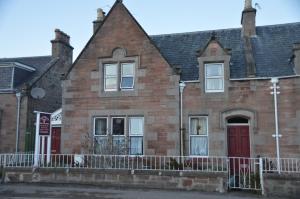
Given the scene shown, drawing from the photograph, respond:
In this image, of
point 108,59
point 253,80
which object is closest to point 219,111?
point 253,80

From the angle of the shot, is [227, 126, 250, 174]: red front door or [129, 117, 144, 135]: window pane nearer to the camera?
[227, 126, 250, 174]: red front door

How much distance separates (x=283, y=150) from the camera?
14.8 m

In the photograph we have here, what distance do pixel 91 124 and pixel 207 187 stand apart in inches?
287

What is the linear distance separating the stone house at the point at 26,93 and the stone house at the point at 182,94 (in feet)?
12.4

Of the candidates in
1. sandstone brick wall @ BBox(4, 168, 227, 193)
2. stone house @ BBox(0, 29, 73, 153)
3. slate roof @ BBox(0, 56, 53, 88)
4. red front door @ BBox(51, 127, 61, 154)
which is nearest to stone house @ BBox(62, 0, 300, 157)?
sandstone brick wall @ BBox(4, 168, 227, 193)

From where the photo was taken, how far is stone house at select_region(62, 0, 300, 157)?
15.3m

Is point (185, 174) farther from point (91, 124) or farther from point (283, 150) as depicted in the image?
point (91, 124)

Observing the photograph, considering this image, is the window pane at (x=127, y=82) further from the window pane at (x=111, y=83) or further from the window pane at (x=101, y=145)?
the window pane at (x=101, y=145)

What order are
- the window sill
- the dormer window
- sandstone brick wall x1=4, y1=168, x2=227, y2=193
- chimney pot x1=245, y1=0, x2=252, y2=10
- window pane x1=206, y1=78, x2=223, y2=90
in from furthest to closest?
chimney pot x1=245, y1=0, x2=252, y2=10 → the dormer window → the window sill → window pane x1=206, y1=78, x2=223, y2=90 → sandstone brick wall x1=4, y1=168, x2=227, y2=193

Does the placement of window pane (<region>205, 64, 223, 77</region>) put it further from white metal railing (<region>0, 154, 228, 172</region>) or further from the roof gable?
white metal railing (<region>0, 154, 228, 172</region>)

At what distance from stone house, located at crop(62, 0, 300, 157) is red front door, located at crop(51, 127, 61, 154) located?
3085 millimetres

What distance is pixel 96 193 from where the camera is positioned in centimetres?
1206

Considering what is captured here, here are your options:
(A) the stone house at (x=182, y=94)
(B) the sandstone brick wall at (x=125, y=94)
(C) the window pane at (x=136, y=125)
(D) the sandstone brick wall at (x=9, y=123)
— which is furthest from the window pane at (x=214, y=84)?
(D) the sandstone brick wall at (x=9, y=123)

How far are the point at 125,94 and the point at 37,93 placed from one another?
6818mm
